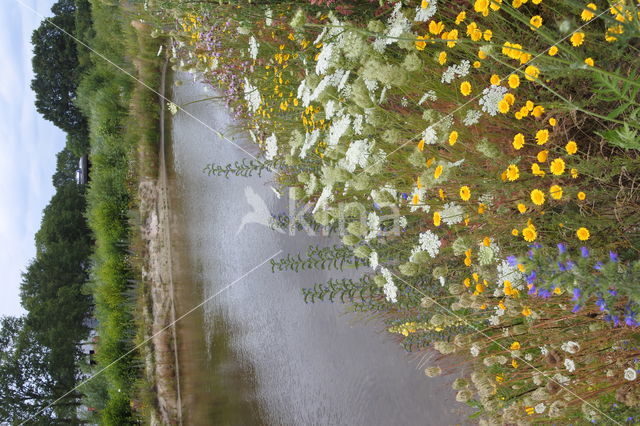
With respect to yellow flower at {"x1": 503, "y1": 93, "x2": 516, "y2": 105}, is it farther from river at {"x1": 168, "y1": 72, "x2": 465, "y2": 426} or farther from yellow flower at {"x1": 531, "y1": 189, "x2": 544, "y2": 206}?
river at {"x1": 168, "y1": 72, "x2": 465, "y2": 426}

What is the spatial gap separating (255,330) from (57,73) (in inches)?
404

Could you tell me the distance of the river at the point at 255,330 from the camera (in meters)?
3.37

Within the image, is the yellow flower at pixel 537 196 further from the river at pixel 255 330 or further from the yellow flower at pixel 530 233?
the river at pixel 255 330

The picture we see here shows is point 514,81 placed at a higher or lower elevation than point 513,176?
higher

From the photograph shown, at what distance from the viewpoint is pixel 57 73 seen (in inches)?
478

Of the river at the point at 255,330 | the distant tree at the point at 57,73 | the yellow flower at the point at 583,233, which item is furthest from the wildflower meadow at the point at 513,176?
the distant tree at the point at 57,73

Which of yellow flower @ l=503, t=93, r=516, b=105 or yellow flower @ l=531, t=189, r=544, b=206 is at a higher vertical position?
yellow flower @ l=503, t=93, r=516, b=105

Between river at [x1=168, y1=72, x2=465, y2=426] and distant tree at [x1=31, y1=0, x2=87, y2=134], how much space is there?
7325 millimetres

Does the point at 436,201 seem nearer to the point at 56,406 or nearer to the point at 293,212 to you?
the point at 293,212

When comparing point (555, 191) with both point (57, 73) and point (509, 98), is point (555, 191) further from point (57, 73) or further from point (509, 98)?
point (57, 73)

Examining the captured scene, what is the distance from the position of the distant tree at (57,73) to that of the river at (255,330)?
732 cm

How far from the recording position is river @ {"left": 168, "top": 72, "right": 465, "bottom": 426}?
3.37m

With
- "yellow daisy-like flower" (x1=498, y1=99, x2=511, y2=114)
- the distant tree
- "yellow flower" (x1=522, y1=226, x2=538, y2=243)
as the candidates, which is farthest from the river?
the distant tree

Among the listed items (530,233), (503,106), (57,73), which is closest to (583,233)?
(530,233)
